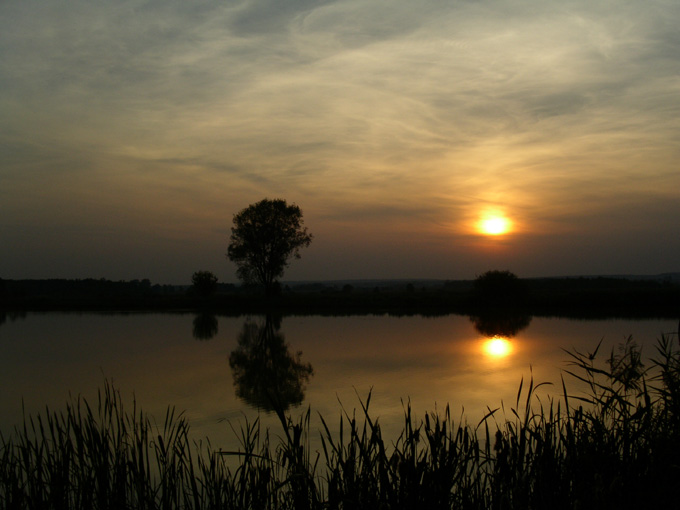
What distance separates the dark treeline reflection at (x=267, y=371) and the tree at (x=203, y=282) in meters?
24.2

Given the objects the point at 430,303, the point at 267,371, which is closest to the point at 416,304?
the point at 430,303

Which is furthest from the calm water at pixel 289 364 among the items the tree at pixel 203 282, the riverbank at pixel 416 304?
the tree at pixel 203 282

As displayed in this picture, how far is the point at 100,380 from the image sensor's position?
1173 cm

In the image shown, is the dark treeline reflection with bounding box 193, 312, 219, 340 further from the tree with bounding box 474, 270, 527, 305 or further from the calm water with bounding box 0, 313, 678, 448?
the tree with bounding box 474, 270, 527, 305

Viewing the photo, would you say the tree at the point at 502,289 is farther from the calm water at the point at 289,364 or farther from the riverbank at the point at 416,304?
the calm water at the point at 289,364

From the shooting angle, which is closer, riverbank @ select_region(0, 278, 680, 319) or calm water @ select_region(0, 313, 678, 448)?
calm water @ select_region(0, 313, 678, 448)

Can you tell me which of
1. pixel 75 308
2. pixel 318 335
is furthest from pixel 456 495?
pixel 75 308

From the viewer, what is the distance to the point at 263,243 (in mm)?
40906

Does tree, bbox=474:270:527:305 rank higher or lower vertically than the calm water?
higher

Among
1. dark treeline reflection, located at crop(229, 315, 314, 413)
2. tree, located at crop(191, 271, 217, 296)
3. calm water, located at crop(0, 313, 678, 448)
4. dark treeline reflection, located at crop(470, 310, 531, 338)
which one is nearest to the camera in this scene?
calm water, located at crop(0, 313, 678, 448)

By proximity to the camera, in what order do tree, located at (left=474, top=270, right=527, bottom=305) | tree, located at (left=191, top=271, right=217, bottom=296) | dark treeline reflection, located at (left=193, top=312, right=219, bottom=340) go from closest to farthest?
dark treeline reflection, located at (left=193, top=312, right=219, bottom=340)
tree, located at (left=474, top=270, right=527, bottom=305)
tree, located at (left=191, top=271, right=217, bottom=296)

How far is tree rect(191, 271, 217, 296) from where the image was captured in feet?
145

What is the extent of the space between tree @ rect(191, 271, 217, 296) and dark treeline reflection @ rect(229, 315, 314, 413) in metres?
24.2

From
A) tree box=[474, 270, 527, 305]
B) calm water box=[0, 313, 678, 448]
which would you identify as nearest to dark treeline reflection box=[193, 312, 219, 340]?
calm water box=[0, 313, 678, 448]
